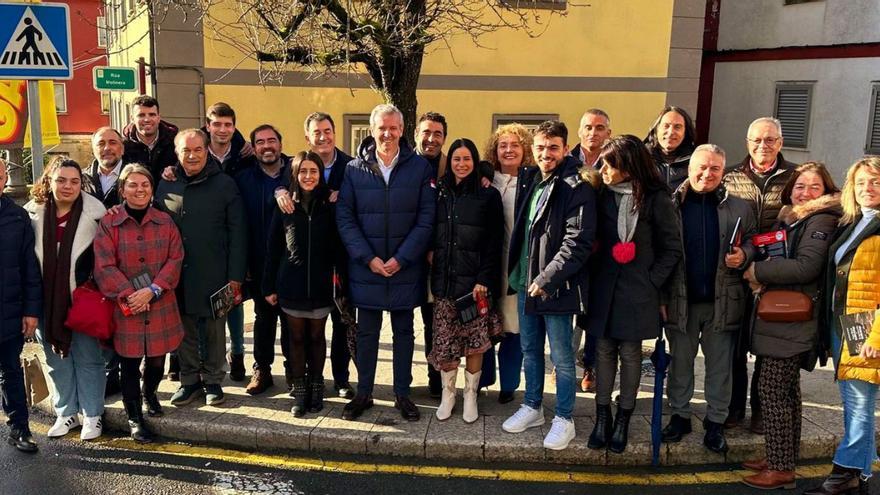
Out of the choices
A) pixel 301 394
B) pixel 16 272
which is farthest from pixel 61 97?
pixel 301 394

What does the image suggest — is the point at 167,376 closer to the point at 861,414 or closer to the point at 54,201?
the point at 54,201

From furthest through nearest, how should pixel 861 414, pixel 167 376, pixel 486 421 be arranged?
pixel 167 376, pixel 486 421, pixel 861 414

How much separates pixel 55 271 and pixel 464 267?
2.57 meters

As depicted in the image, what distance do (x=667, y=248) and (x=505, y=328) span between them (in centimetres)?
128

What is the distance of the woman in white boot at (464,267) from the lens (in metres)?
4.51

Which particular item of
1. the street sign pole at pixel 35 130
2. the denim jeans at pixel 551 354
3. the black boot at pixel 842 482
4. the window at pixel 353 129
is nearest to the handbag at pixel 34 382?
the street sign pole at pixel 35 130

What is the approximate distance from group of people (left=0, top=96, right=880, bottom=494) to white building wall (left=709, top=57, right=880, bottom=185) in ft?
35.6

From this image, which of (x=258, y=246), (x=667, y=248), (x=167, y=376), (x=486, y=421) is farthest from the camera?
(x=167, y=376)

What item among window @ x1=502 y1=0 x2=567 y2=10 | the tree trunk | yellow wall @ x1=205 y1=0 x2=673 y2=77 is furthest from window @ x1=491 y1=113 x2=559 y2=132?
the tree trunk

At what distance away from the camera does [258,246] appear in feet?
16.8

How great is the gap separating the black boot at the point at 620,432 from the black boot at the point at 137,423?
3020 millimetres

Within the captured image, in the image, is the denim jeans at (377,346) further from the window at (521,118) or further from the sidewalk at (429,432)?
the window at (521,118)

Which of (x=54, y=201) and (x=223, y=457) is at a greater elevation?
(x=54, y=201)

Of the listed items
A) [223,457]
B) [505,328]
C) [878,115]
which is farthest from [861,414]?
[878,115]
